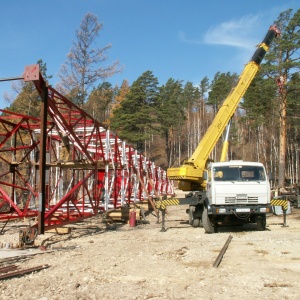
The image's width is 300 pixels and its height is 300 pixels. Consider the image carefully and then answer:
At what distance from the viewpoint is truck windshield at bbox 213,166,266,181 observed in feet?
46.9

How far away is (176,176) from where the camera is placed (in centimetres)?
1586

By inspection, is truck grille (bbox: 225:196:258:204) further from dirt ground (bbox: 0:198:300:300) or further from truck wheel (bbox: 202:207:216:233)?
dirt ground (bbox: 0:198:300:300)

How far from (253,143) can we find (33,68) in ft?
191

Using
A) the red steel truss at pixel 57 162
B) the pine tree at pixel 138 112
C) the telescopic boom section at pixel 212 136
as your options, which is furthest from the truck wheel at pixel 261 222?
the pine tree at pixel 138 112

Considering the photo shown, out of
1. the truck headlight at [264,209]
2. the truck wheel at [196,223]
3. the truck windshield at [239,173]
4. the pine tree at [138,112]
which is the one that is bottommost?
the truck wheel at [196,223]

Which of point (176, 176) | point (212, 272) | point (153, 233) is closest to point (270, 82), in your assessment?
point (176, 176)

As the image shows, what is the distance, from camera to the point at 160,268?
27.4ft

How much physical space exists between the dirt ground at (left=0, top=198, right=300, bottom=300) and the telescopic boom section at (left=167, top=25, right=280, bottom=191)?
3018 mm

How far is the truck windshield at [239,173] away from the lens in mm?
14305

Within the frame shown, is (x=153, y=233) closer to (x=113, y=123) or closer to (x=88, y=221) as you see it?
(x=88, y=221)

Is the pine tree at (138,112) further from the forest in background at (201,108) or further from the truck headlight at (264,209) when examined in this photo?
the truck headlight at (264,209)

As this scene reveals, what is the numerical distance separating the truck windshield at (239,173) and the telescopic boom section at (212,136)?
68.8 inches

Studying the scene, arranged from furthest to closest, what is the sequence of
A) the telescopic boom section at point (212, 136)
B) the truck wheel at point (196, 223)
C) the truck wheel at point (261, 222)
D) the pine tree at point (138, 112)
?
the pine tree at point (138, 112), the truck wheel at point (196, 223), the telescopic boom section at point (212, 136), the truck wheel at point (261, 222)

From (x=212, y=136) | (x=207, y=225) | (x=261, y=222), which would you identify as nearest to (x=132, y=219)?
(x=207, y=225)
